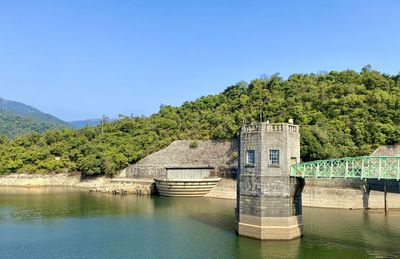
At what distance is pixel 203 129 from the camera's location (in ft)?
267

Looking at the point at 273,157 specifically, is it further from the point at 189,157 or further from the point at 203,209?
the point at 189,157

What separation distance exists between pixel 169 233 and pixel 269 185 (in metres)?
11.0

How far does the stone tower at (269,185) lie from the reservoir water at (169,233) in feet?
3.69

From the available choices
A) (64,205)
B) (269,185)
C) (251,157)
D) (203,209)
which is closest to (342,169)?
(269,185)

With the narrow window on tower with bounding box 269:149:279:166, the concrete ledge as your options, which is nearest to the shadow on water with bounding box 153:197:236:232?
the concrete ledge

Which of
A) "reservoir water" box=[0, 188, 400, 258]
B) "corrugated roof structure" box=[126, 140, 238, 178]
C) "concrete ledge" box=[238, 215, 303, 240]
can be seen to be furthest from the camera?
"corrugated roof structure" box=[126, 140, 238, 178]

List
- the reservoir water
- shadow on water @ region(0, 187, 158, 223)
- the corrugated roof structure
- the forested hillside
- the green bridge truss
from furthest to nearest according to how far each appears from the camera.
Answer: the corrugated roof structure, the forested hillside, shadow on water @ region(0, 187, 158, 223), the reservoir water, the green bridge truss

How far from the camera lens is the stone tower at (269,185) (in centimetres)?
3170

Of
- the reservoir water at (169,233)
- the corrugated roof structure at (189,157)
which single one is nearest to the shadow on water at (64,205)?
the reservoir water at (169,233)

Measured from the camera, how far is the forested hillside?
59094mm

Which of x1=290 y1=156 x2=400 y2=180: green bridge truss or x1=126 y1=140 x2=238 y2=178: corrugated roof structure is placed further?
x1=126 y1=140 x2=238 y2=178: corrugated roof structure

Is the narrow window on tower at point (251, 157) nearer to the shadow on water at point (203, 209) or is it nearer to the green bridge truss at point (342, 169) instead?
the green bridge truss at point (342, 169)

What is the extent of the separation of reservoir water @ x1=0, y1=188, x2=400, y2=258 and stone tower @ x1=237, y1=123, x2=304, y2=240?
1.12 metres

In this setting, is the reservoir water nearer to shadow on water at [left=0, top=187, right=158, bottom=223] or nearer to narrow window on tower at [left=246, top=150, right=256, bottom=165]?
shadow on water at [left=0, top=187, right=158, bottom=223]
